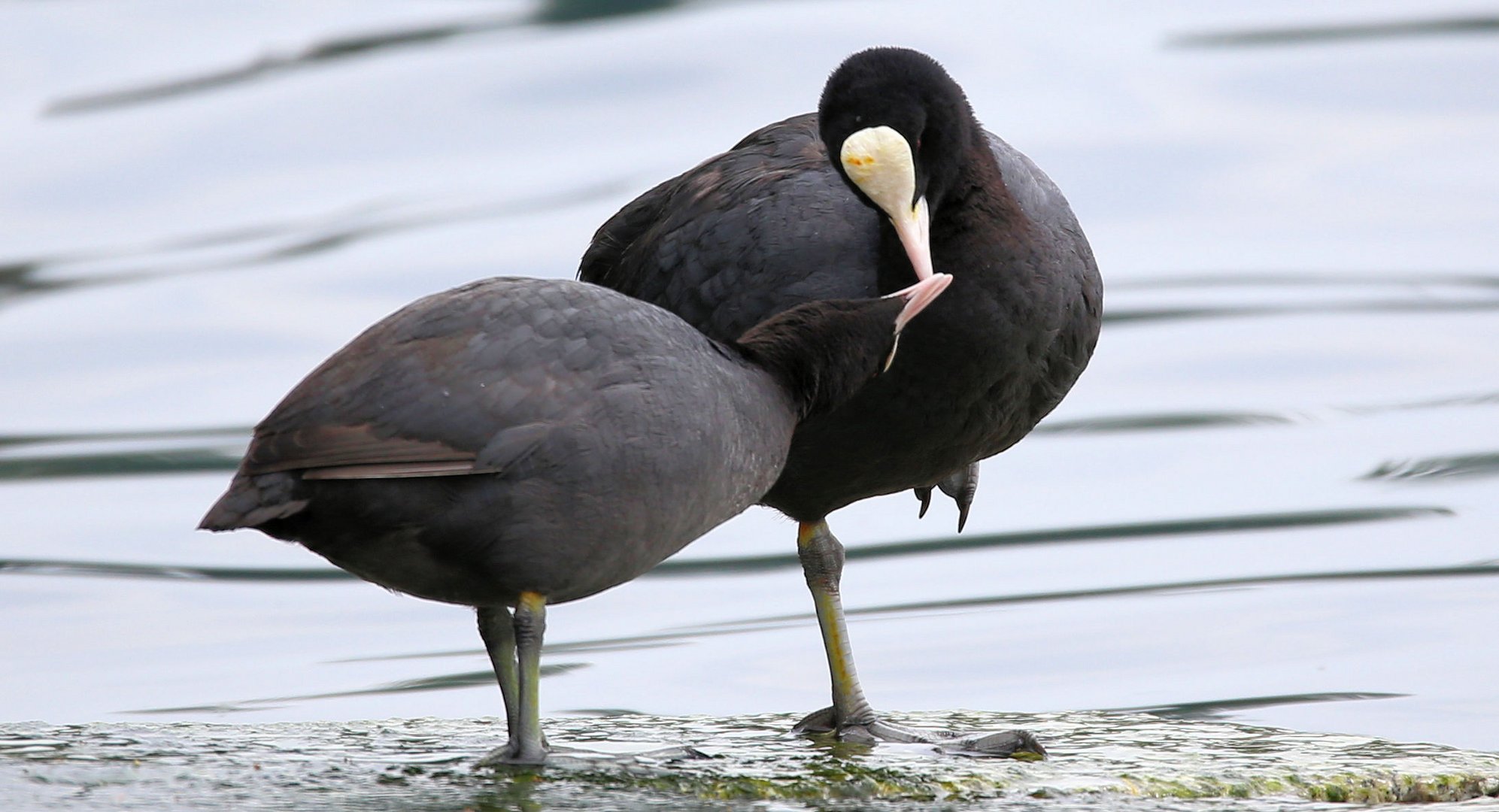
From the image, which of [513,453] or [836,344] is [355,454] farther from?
[836,344]

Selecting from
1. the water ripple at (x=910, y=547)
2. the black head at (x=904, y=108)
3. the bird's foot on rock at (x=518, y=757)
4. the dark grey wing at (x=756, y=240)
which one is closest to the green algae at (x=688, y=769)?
the bird's foot on rock at (x=518, y=757)

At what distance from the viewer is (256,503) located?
16.1 ft

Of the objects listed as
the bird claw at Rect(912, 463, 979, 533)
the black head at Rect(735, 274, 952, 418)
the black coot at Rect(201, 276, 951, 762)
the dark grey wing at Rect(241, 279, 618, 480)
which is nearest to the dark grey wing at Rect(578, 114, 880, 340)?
the black head at Rect(735, 274, 952, 418)

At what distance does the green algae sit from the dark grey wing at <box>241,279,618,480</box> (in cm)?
66

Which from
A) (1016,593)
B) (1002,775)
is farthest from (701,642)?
(1002,775)

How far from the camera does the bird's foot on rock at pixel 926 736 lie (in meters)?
5.57

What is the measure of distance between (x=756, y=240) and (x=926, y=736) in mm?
1355

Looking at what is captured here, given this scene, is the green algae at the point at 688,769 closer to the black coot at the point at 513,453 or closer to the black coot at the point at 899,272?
the black coot at the point at 513,453

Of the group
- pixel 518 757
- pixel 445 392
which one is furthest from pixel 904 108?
pixel 518 757

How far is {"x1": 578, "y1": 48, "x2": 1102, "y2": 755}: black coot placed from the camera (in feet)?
19.3

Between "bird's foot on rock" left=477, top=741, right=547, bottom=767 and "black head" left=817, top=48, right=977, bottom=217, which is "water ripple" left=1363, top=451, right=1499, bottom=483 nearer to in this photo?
"black head" left=817, top=48, right=977, bottom=217

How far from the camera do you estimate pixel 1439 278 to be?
1617cm

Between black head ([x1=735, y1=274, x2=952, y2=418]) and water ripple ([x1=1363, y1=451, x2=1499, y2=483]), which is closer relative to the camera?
black head ([x1=735, y1=274, x2=952, y2=418])

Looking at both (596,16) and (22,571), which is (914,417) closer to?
(22,571)
